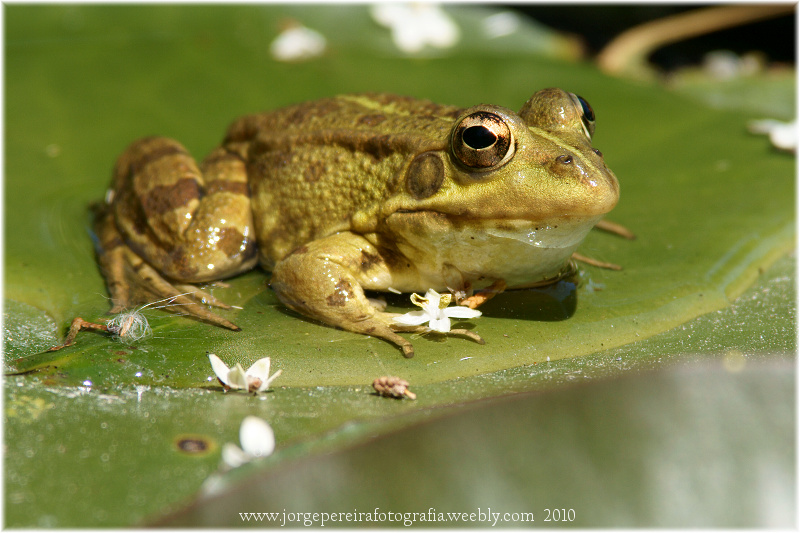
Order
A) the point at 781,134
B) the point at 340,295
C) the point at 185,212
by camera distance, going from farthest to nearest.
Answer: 1. the point at 781,134
2. the point at 185,212
3. the point at 340,295

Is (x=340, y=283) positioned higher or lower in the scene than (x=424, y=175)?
lower

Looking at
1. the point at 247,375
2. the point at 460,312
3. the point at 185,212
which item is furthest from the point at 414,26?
the point at 247,375

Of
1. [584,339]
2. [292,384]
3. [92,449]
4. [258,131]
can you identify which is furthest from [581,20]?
[92,449]

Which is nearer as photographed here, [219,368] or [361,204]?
[219,368]

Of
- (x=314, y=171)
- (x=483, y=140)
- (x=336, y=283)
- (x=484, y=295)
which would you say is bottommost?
(x=484, y=295)

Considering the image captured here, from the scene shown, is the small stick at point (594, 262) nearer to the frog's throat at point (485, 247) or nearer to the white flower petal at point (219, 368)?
the frog's throat at point (485, 247)

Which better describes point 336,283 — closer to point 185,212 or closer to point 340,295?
point 340,295

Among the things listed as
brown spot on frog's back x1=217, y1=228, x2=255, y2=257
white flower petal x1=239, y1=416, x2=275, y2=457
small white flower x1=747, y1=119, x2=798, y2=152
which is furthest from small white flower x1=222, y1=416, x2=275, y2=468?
small white flower x1=747, y1=119, x2=798, y2=152
